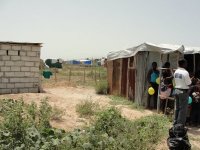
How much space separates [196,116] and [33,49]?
27.2 feet

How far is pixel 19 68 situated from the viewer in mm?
15156

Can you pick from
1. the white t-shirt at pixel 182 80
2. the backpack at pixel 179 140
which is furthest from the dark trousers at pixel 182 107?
the backpack at pixel 179 140

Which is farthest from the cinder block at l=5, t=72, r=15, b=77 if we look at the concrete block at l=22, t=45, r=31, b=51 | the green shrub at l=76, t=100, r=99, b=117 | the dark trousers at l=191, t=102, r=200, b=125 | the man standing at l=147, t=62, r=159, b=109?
the dark trousers at l=191, t=102, r=200, b=125

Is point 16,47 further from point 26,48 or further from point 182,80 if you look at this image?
point 182,80

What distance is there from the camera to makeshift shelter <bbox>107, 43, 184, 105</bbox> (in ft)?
39.1

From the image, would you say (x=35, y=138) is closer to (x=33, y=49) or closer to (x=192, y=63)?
(x=192, y=63)

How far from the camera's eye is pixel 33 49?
15.5 meters

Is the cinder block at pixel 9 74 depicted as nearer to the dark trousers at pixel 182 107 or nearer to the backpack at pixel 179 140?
the dark trousers at pixel 182 107

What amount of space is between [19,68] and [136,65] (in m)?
5.29

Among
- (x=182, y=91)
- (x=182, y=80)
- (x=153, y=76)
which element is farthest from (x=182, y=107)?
(x=153, y=76)

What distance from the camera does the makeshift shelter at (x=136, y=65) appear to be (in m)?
11.9

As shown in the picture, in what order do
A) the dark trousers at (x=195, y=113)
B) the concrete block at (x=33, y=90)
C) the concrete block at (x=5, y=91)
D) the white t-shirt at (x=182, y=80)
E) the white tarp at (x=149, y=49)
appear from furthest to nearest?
the concrete block at (x=33, y=90)
the concrete block at (x=5, y=91)
the white tarp at (x=149, y=49)
the dark trousers at (x=195, y=113)
the white t-shirt at (x=182, y=80)

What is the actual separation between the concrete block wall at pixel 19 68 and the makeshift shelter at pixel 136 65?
3.53 metres

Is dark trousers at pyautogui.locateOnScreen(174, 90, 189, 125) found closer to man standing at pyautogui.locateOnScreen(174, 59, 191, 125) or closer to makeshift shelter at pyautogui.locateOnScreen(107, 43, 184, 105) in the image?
man standing at pyautogui.locateOnScreen(174, 59, 191, 125)
